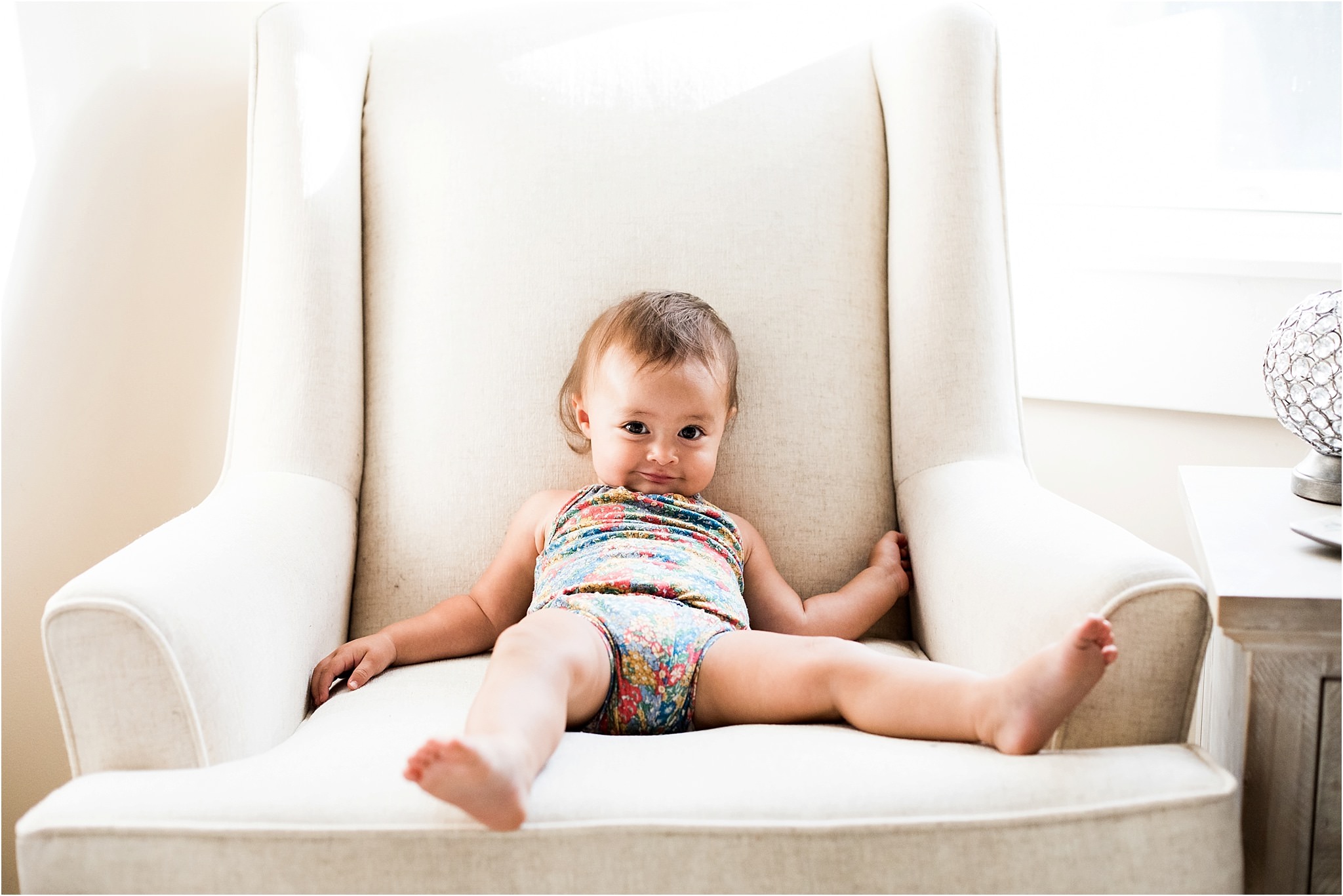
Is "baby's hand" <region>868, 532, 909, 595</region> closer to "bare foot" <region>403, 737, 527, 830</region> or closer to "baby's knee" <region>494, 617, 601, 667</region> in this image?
"baby's knee" <region>494, 617, 601, 667</region>

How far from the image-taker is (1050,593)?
986mm

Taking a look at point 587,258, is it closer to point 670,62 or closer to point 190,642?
point 670,62

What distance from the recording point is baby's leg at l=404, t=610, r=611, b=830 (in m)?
0.79

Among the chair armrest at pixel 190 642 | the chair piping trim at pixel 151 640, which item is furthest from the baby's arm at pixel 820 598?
the chair piping trim at pixel 151 640

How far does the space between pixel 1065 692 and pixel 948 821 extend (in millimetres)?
145

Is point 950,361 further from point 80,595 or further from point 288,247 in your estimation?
point 80,595

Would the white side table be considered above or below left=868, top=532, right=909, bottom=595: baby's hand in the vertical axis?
below

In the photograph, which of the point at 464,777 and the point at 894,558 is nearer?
the point at 464,777

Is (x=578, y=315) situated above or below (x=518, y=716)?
above

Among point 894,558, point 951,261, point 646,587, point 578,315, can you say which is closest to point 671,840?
point 646,587

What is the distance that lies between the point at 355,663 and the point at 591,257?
57 cm

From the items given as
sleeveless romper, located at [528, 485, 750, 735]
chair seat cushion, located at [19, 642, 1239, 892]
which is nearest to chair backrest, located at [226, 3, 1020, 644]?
sleeveless romper, located at [528, 485, 750, 735]

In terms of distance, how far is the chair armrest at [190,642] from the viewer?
0.89 m

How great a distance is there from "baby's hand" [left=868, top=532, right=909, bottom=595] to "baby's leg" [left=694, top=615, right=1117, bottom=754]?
27cm
